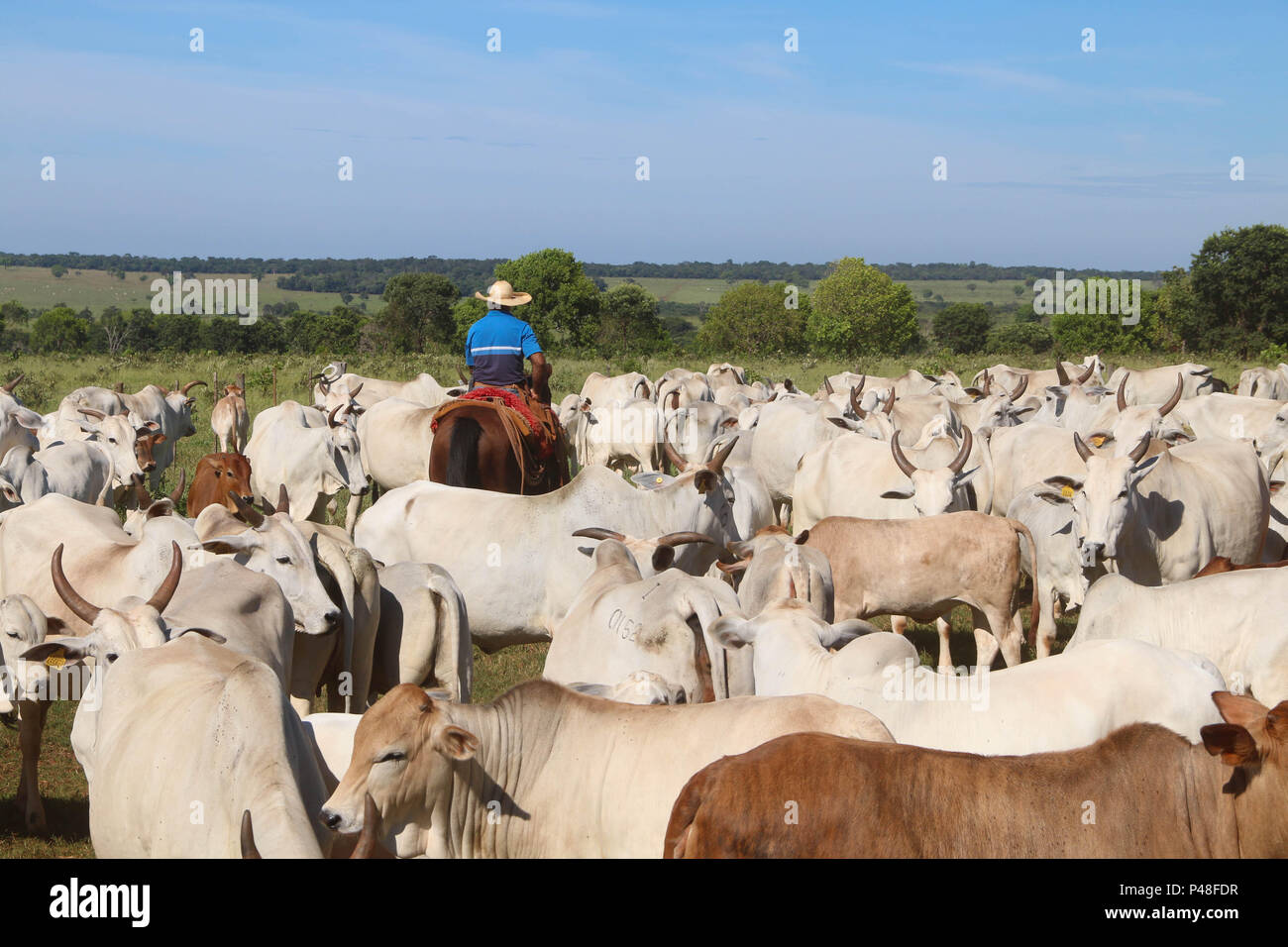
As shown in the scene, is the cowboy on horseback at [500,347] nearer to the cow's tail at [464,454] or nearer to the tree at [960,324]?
the cow's tail at [464,454]

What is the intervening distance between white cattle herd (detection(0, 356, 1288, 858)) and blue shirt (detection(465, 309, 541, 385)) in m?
2.24

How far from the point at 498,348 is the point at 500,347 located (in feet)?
0.07

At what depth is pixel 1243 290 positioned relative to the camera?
4444 cm

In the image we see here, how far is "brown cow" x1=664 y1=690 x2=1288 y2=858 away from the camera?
350 centimetres

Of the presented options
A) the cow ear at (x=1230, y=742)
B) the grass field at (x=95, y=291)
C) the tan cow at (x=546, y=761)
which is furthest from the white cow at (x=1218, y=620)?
the grass field at (x=95, y=291)

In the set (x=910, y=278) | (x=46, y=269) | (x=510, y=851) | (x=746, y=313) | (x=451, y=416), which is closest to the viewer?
(x=510, y=851)

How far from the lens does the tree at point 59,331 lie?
49.3 m

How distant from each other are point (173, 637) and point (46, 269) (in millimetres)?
120058

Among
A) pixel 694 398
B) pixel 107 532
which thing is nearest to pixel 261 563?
pixel 107 532

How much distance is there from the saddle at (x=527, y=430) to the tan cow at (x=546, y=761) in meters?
6.41

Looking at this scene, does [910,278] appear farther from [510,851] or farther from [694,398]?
[510,851]

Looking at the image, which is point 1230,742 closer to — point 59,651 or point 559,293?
point 59,651

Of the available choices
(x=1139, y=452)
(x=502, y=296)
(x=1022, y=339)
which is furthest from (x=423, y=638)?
(x=1022, y=339)

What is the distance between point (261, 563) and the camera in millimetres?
6824
